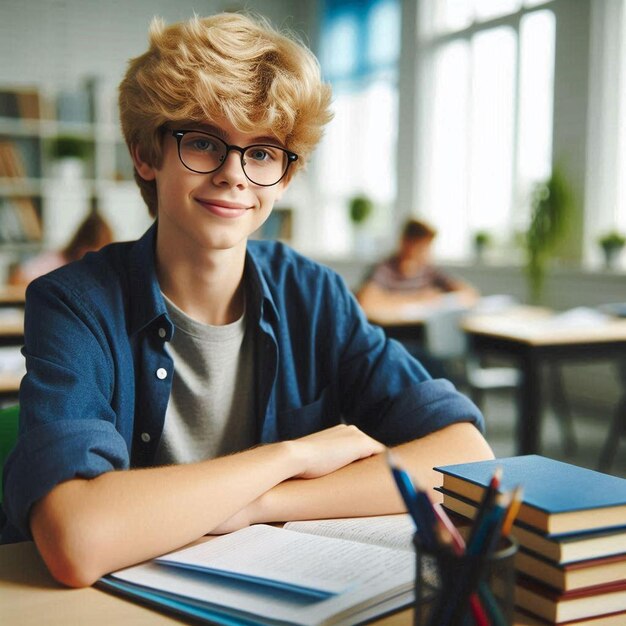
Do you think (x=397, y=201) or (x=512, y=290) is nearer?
(x=512, y=290)

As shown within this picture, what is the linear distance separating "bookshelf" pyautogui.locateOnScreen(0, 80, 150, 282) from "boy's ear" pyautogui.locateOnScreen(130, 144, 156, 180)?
5.56 meters

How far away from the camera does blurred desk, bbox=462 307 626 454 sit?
11.0 feet

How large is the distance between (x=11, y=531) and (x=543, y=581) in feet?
2.71

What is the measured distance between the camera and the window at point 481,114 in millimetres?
5961

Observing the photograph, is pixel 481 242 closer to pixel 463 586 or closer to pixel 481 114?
pixel 481 114

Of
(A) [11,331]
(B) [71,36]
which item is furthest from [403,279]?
(B) [71,36]

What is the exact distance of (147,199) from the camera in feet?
5.05

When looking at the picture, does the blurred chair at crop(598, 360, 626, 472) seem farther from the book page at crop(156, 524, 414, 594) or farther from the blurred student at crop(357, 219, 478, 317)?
the book page at crop(156, 524, 414, 594)

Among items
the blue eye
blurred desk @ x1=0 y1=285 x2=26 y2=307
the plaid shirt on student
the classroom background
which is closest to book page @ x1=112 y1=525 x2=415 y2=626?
the blue eye

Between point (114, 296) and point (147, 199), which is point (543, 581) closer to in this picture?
point (114, 296)

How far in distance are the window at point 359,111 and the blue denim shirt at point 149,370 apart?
6.22 meters

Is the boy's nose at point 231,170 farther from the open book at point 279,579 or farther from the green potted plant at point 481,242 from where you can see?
the green potted plant at point 481,242

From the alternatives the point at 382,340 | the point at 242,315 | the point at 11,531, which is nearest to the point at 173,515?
the point at 11,531

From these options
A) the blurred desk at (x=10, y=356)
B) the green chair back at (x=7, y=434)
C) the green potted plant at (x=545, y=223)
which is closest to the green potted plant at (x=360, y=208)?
the green potted plant at (x=545, y=223)
